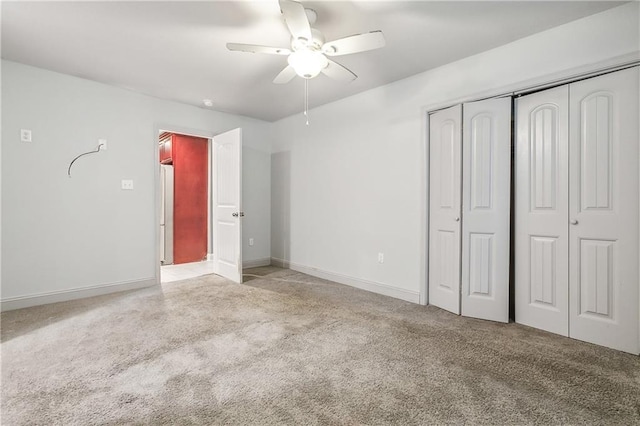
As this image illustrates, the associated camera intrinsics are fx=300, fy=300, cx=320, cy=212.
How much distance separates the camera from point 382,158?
12.0ft

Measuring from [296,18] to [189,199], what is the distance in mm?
4642

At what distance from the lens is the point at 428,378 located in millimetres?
1845

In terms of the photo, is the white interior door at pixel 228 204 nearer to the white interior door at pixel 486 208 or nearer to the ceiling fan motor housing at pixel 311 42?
the ceiling fan motor housing at pixel 311 42

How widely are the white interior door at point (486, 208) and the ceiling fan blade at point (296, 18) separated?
1.80 metres

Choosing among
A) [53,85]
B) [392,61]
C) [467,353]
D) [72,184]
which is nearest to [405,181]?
[392,61]

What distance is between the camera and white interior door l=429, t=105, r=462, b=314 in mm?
2986

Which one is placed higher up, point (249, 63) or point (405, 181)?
point (249, 63)

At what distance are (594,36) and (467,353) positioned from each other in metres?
2.57

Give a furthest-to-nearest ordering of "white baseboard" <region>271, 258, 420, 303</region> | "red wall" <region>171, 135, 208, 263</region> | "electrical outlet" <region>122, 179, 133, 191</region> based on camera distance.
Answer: "red wall" <region>171, 135, 208, 263</region>
"electrical outlet" <region>122, 179, 133, 191</region>
"white baseboard" <region>271, 258, 420, 303</region>

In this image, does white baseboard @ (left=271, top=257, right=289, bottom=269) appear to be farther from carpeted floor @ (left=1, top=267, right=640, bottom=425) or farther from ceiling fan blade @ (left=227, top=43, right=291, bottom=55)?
ceiling fan blade @ (left=227, top=43, right=291, bottom=55)

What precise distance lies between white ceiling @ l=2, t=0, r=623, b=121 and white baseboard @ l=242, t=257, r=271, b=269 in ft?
9.21

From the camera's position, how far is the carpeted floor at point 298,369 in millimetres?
1541

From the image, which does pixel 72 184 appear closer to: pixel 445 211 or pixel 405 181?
pixel 405 181

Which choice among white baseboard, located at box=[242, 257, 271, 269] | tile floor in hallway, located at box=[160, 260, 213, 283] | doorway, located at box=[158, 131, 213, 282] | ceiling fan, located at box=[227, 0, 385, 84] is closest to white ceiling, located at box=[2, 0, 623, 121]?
ceiling fan, located at box=[227, 0, 385, 84]
